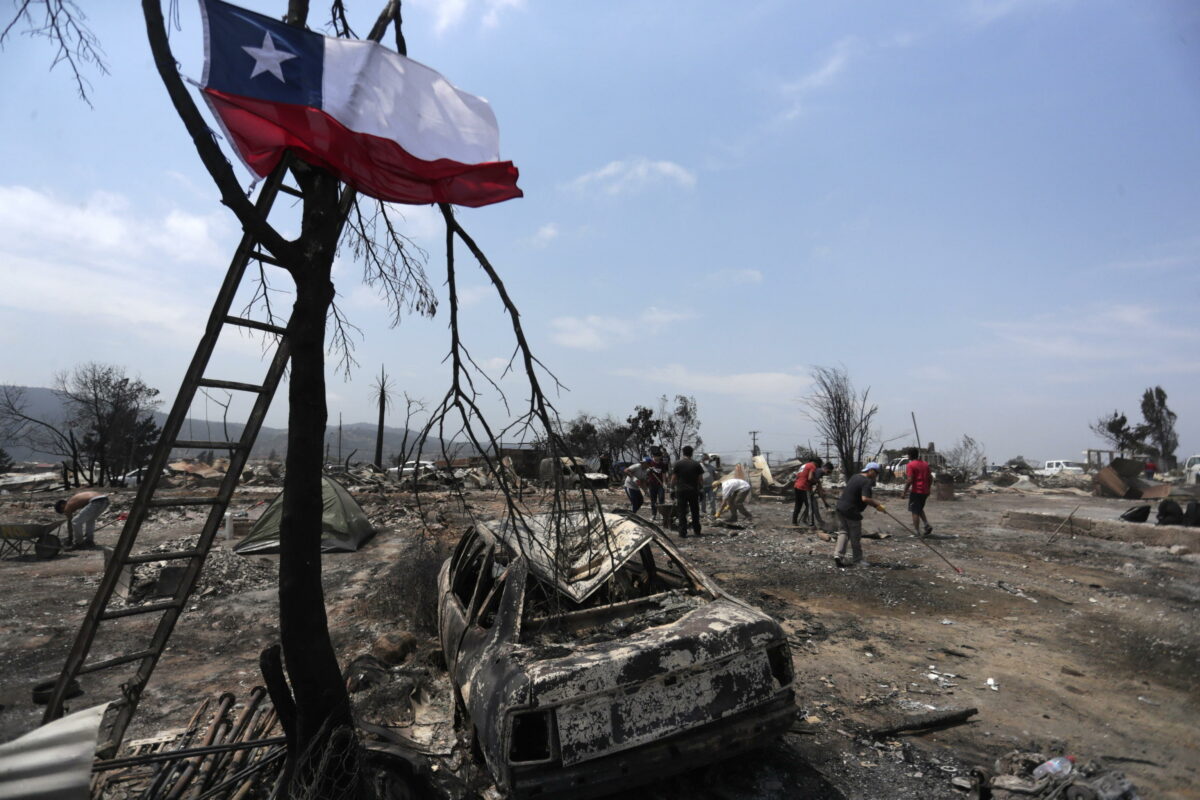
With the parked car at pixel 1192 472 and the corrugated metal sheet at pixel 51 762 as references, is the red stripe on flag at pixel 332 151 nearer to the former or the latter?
the corrugated metal sheet at pixel 51 762

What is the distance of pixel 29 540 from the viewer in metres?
11.8

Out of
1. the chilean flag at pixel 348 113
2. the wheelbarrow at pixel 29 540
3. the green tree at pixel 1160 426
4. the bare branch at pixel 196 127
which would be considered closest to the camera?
the bare branch at pixel 196 127

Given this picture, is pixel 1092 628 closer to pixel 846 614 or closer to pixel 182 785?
pixel 846 614

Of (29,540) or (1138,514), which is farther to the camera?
(1138,514)

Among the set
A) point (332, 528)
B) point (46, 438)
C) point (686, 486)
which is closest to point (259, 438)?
point (46, 438)

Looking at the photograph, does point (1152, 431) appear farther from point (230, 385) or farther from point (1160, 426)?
point (230, 385)

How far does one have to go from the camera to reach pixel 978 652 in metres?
5.78

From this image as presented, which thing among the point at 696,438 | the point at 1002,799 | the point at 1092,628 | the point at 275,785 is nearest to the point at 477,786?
the point at 275,785

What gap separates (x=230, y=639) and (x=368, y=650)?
6.79 ft

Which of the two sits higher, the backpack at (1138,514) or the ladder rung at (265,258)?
the ladder rung at (265,258)

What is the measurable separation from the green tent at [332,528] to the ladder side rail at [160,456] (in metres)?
9.16

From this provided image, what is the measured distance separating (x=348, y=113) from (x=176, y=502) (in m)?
2.10

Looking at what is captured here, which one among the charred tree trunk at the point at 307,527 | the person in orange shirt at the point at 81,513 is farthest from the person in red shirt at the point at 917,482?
the person in orange shirt at the point at 81,513

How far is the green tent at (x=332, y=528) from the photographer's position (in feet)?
39.0
